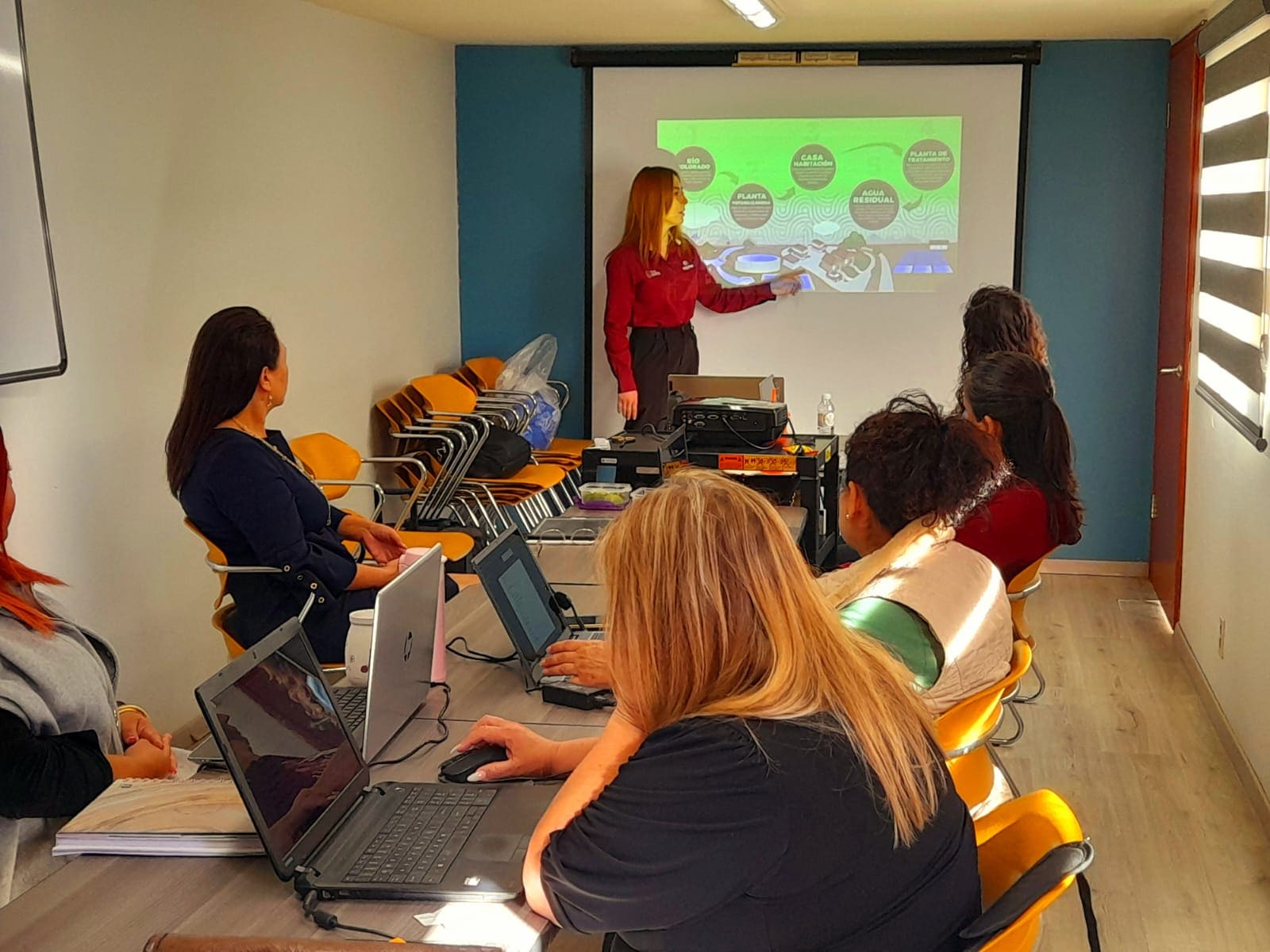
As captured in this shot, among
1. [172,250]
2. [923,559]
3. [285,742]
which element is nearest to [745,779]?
[285,742]

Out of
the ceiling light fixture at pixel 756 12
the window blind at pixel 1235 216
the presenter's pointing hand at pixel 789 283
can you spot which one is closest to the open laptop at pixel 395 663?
the window blind at pixel 1235 216

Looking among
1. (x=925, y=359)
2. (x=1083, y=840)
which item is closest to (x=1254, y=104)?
(x=925, y=359)

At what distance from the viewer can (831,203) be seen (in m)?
6.74

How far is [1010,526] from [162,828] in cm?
234

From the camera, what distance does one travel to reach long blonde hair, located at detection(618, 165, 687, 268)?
6359 mm

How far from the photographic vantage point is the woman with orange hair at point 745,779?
1511 mm

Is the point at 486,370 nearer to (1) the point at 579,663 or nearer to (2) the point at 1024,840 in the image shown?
(1) the point at 579,663

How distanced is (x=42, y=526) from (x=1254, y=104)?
3.80 meters

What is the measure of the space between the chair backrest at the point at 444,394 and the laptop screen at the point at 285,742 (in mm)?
4141

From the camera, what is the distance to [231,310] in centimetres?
357

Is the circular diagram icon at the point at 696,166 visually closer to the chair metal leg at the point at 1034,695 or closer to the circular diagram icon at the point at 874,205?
the circular diagram icon at the point at 874,205

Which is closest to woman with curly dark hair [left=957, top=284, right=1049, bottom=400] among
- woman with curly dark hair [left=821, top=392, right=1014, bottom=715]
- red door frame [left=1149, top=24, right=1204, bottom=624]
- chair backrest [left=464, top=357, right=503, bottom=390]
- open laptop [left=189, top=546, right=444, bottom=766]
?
red door frame [left=1149, top=24, right=1204, bottom=624]

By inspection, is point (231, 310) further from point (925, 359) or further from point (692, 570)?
point (925, 359)

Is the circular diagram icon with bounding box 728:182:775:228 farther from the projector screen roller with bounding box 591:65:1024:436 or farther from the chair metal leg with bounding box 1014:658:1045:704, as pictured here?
the chair metal leg with bounding box 1014:658:1045:704
